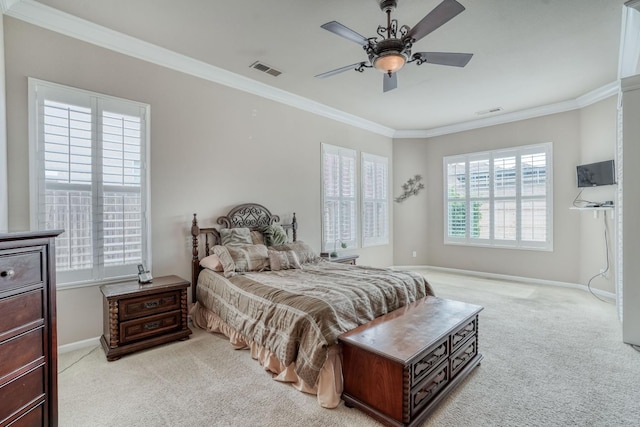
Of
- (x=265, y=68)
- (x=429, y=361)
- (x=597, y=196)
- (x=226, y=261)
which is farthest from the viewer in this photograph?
(x=597, y=196)

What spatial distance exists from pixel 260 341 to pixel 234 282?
0.77m

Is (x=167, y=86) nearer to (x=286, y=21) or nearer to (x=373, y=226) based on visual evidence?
(x=286, y=21)

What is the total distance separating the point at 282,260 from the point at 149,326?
4.94 ft

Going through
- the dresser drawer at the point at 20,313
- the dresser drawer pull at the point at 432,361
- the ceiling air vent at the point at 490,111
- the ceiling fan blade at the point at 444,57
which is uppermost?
the ceiling air vent at the point at 490,111

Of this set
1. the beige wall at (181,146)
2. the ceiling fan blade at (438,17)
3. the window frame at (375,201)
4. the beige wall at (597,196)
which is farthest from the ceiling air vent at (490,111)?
the ceiling fan blade at (438,17)

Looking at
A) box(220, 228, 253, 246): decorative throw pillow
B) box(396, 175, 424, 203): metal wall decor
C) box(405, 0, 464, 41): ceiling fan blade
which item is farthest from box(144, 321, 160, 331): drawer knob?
box(396, 175, 424, 203): metal wall decor

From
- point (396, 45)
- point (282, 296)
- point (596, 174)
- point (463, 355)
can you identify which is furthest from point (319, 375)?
point (596, 174)

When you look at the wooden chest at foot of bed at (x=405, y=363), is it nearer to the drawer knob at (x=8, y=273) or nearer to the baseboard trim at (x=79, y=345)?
the drawer knob at (x=8, y=273)

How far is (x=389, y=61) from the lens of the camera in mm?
2496

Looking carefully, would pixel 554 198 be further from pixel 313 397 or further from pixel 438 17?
pixel 313 397

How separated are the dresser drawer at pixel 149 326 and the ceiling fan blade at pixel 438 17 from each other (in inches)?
133

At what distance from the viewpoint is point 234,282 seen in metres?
3.09

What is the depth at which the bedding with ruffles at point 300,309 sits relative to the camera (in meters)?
2.16

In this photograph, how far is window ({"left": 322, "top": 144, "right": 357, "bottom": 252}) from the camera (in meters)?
5.38
